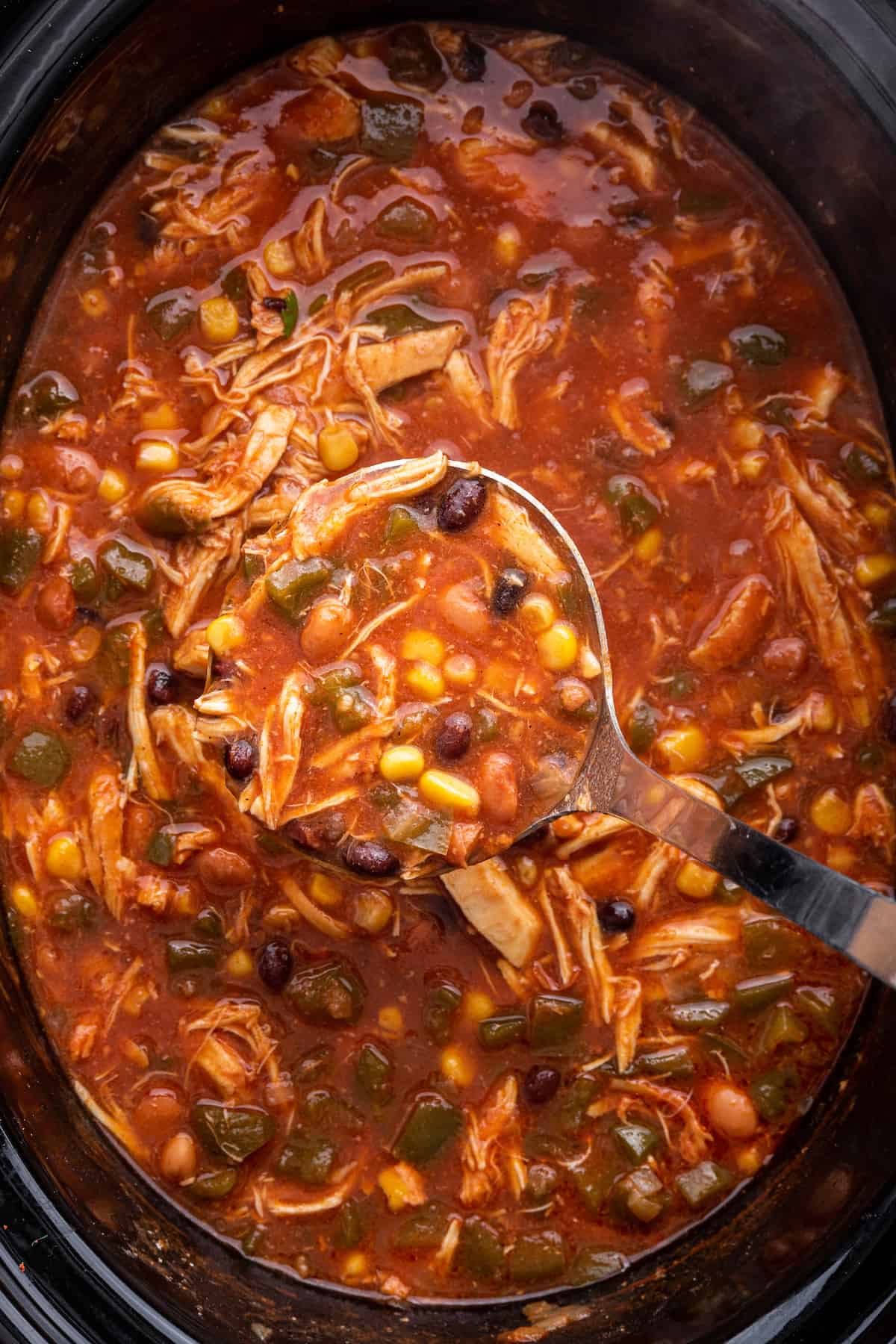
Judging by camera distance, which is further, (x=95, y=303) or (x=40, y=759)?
(x=95, y=303)

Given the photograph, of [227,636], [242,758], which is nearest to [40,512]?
[227,636]

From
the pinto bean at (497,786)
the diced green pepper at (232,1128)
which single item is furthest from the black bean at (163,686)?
the diced green pepper at (232,1128)

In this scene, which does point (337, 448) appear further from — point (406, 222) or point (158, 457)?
point (406, 222)

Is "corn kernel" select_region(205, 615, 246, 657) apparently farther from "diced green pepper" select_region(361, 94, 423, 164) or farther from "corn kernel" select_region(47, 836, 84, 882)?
"diced green pepper" select_region(361, 94, 423, 164)

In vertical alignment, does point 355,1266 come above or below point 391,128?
below

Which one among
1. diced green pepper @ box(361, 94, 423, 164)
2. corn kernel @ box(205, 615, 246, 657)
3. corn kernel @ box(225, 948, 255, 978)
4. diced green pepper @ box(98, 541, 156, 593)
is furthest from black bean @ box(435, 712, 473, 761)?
diced green pepper @ box(361, 94, 423, 164)

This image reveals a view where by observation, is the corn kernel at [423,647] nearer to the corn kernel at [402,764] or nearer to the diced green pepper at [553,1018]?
the corn kernel at [402,764]

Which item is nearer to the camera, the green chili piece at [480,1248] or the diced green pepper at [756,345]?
the green chili piece at [480,1248]
